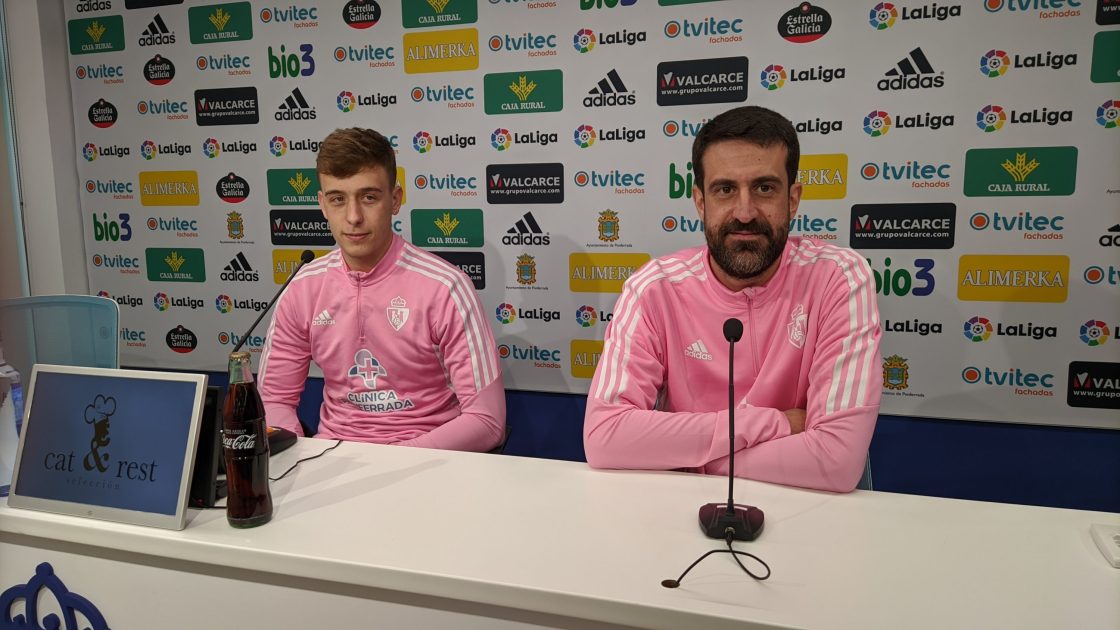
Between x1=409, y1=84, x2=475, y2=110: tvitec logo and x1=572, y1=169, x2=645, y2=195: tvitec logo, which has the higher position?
x1=409, y1=84, x2=475, y2=110: tvitec logo

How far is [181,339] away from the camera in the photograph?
346cm

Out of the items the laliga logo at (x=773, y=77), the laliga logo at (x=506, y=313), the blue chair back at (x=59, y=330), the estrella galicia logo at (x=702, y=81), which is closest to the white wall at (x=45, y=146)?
the blue chair back at (x=59, y=330)

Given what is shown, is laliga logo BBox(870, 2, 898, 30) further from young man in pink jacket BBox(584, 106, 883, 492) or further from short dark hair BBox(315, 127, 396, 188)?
short dark hair BBox(315, 127, 396, 188)

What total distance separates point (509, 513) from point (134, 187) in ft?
10.1

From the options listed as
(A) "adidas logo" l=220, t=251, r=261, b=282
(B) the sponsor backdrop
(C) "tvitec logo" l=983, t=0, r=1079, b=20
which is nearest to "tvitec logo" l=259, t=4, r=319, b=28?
(B) the sponsor backdrop

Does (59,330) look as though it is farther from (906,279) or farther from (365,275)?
(906,279)

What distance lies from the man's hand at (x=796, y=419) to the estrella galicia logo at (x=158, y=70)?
3120 mm

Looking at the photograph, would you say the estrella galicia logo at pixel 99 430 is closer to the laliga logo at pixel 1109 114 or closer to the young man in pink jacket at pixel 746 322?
the young man in pink jacket at pixel 746 322

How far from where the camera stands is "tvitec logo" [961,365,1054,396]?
8.05 feet

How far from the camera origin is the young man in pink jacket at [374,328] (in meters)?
2.09

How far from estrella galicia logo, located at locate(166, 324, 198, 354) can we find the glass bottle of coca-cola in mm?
2524

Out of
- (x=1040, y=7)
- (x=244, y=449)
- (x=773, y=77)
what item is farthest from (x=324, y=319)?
(x=1040, y=7)

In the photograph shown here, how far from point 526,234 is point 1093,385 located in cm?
206

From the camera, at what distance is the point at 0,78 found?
3445 millimetres
